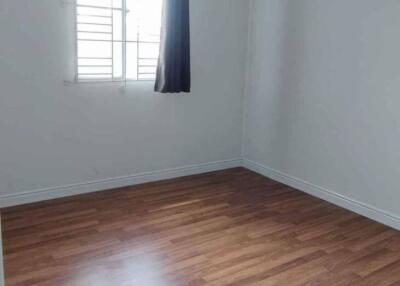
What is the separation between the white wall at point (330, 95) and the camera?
2900mm

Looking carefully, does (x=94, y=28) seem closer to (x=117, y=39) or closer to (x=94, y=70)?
(x=117, y=39)

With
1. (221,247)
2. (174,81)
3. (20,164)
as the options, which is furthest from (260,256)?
(20,164)

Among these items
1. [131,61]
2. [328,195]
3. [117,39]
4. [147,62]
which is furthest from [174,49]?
[328,195]

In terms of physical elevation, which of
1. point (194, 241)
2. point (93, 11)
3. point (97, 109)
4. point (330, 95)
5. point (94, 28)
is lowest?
point (194, 241)

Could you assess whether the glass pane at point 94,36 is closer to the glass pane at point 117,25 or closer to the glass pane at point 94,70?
the glass pane at point 117,25

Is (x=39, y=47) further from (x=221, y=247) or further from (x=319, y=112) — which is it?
(x=319, y=112)

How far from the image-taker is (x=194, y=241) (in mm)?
2652

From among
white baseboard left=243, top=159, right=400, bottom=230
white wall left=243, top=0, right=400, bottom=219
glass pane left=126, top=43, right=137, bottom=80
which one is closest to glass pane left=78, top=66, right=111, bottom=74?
glass pane left=126, top=43, right=137, bottom=80

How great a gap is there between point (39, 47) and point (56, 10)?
0.30 metres

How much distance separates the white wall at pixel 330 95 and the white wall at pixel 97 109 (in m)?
0.29

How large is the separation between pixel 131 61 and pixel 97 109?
1.61 feet

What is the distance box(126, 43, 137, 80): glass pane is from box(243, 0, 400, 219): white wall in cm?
123

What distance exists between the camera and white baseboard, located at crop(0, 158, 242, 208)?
3.11 metres

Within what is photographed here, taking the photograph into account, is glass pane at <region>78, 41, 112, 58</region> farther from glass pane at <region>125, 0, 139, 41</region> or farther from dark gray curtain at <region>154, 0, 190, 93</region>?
dark gray curtain at <region>154, 0, 190, 93</region>
